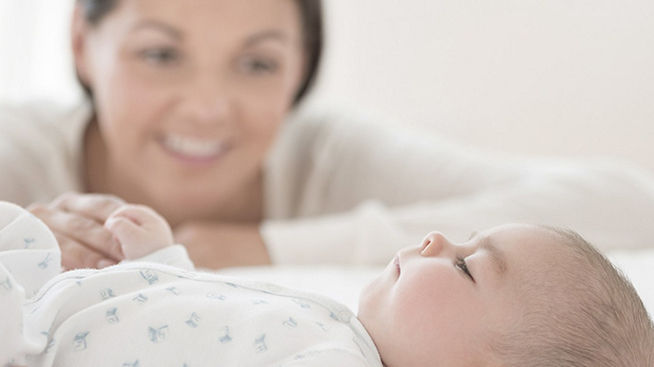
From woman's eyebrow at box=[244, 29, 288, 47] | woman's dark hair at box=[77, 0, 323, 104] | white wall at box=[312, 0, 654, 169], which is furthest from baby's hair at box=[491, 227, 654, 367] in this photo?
white wall at box=[312, 0, 654, 169]

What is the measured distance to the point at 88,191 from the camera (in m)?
1.90

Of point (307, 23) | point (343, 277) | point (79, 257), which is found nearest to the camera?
point (79, 257)

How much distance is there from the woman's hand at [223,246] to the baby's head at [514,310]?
2.03 feet

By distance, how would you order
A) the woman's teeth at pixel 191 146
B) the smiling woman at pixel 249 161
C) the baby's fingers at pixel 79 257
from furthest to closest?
1. the woman's teeth at pixel 191 146
2. the smiling woman at pixel 249 161
3. the baby's fingers at pixel 79 257

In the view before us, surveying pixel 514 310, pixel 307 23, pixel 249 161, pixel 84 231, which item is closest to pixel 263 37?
pixel 307 23

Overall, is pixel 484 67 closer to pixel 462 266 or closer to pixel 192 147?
pixel 192 147

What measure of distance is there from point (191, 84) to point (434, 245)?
93 centimetres

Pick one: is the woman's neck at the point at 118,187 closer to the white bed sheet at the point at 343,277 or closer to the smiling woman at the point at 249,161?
the smiling woman at the point at 249,161

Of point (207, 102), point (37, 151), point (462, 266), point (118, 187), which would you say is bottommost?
point (118, 187)

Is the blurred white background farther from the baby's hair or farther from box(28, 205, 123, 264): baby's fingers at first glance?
the baby's hair

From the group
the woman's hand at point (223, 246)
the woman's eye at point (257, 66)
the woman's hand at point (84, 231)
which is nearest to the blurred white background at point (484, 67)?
the woman's eye at point (257, 66)

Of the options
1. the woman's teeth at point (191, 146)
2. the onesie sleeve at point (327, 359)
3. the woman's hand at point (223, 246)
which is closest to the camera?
the onesie sleeve at point (327, 359)

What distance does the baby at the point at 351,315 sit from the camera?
658mm

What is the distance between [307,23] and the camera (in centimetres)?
178
